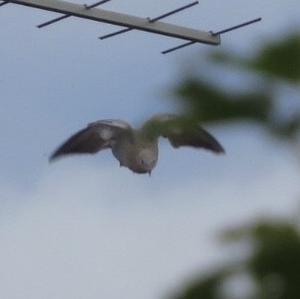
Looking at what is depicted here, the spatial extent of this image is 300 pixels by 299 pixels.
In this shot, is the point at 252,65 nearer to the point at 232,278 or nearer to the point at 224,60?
the point at 224,60

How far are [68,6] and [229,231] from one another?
5467 millimetres

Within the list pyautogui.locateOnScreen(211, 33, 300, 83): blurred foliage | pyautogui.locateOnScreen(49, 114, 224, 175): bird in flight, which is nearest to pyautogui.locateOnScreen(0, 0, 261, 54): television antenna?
pyautogui.locateOnScreen(49, 114, 224, 175): bird in flight

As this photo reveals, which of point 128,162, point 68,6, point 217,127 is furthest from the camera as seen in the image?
point 128,162

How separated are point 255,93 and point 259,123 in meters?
0.05

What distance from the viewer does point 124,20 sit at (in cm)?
758

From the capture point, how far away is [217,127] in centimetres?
206

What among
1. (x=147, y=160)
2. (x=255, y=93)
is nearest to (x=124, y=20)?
(x=147, y=160)

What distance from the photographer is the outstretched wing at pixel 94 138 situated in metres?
8.80

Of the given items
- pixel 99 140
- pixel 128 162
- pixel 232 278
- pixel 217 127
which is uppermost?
pixel 99 140

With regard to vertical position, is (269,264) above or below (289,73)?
below

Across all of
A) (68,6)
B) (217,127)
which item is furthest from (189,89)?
(68,6)

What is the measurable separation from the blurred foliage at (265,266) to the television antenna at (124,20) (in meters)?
5.01

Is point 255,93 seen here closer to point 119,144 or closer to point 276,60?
point 276,60

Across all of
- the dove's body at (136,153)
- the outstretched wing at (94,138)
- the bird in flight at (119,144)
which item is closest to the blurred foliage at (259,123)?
the bird in flight at (119,144)
